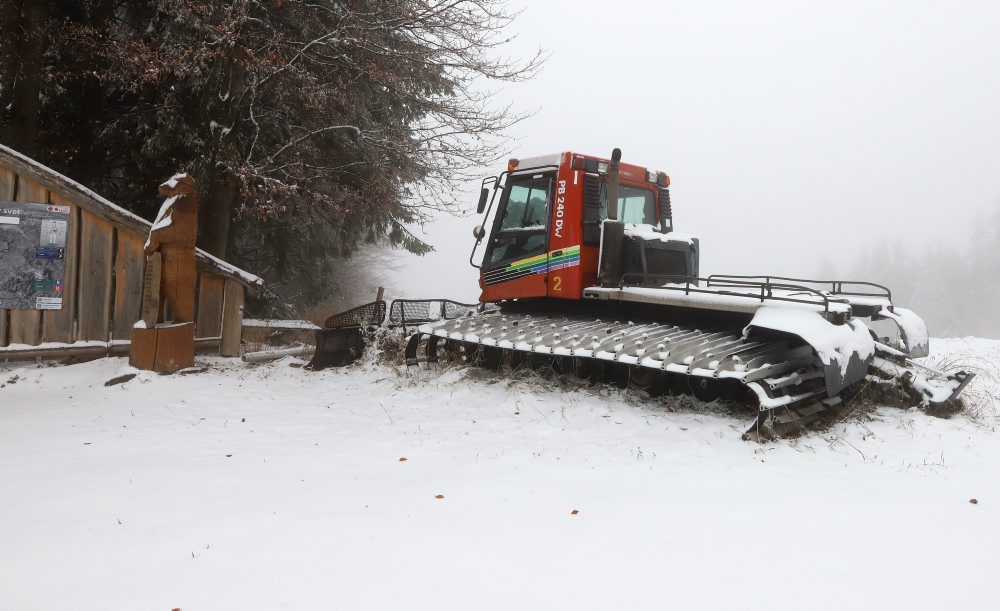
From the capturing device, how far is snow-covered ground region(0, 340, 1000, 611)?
2.70m

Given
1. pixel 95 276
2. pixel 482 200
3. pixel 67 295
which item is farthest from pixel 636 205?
pixel 67 295

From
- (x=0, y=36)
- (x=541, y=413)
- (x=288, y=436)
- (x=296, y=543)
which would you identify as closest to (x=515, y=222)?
(x=541, y=413)

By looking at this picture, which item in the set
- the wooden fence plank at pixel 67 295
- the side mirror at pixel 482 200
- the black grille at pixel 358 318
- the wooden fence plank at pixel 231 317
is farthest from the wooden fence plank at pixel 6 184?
the side mirror at pixel 482 200

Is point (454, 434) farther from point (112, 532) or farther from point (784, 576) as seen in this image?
point (784, 576)

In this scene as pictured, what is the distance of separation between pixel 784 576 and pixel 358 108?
35.7 feet

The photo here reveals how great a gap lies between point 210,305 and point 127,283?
45.9 inches

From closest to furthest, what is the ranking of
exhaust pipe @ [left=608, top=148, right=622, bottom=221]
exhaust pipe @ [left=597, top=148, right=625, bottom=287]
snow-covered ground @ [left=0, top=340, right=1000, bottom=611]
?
1. snow-covered ground @ [left=0, top=340, right=1000, bottom=611]
2. exhaust pipe @ [left=608, top=148, right=622, bottom=221]
3. exhaust pipe @ [left=597, top=148, right=625, bottom=287]

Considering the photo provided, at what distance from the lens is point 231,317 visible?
9320mm

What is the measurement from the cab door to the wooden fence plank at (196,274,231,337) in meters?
3.99

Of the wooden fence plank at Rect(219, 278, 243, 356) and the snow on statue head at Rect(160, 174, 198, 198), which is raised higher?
the snow on statue head at Rect(160, 174, 198, 198)

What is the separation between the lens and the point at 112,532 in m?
3.24

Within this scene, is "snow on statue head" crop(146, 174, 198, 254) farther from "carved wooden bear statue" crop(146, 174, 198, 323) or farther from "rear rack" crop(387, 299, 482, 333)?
"rear rack" crop(387, 299, 482, 333)

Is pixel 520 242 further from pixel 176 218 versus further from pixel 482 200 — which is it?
pixel 176 218

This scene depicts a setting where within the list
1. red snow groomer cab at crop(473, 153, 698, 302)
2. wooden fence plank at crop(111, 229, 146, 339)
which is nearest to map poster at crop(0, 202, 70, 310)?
wooden fence plank at crop(111, 229, 146, 339)
